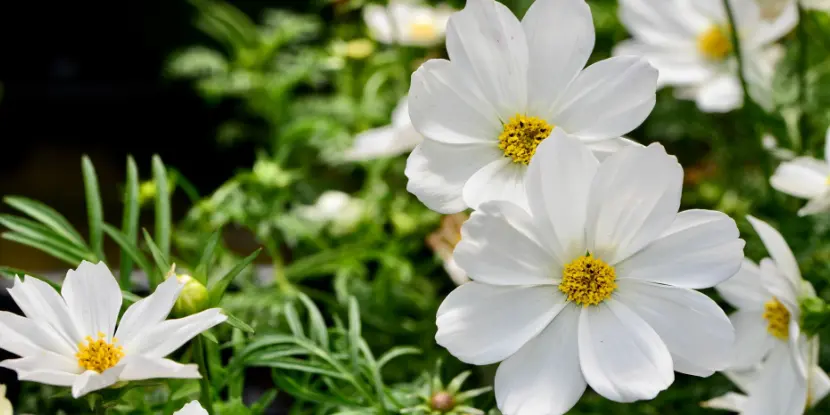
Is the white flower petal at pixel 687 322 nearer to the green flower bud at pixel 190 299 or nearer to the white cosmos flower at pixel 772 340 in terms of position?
the white cosmos flower at pixel 772 340

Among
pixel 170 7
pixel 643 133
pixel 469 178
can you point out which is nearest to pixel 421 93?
pixel 469 178

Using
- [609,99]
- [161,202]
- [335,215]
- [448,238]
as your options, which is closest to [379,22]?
[335,215]

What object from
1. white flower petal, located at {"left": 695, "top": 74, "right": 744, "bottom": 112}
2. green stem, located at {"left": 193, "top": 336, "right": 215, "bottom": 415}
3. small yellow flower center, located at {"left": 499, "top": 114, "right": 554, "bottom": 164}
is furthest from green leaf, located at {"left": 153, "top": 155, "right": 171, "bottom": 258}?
white flower petal, located at {"left": 695, "top": 74, "right": 744, "bottom": 112}

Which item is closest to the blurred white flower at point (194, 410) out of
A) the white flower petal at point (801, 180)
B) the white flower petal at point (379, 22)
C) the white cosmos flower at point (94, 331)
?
the white cosmos flower at point (94, 331)

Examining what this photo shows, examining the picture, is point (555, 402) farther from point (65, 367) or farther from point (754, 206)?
point (754, 206)

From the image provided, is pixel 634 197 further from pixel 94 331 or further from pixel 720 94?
pixel 720 94
